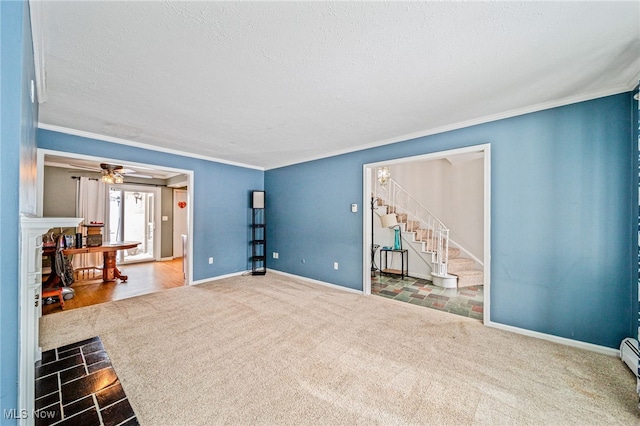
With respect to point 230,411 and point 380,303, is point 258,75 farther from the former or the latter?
point 380,303

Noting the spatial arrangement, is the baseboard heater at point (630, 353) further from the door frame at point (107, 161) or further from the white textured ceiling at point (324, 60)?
the door frame at point (107, 161)

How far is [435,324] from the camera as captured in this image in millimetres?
2797

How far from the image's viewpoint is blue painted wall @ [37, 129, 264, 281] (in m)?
4.20

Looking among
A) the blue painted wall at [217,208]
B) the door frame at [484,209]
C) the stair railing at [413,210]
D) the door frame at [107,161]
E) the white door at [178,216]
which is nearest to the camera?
the door frame at [484,209]

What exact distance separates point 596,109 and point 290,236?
444 centimetres

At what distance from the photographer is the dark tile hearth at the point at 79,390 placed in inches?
60.0

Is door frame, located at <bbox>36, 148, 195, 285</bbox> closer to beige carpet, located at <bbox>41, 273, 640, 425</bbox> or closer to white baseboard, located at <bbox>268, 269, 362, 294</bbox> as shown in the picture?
beige carpet, located at <bbox>41, 273, 640, 425</bbox>

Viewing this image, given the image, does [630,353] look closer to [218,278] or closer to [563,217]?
[563,217]

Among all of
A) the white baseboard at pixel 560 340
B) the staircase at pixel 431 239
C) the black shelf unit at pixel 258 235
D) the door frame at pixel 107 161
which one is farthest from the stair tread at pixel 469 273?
the door frame at pixel 107 161

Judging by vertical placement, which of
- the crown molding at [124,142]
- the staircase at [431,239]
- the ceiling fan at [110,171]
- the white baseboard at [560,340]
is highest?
the crown molding at [124,142]

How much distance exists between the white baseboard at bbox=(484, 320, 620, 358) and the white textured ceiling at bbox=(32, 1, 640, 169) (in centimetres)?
231

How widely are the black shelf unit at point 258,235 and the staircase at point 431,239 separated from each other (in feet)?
8.89

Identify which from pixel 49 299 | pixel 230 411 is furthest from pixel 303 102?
pixel 49 299

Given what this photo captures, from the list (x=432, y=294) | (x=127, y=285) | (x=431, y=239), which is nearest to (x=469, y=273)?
(x=431, y=239)
